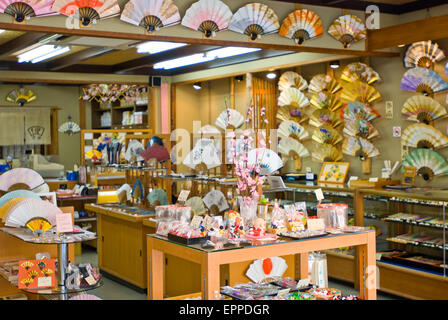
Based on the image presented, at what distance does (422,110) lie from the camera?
6.37 meters

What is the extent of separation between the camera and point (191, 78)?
10.3m

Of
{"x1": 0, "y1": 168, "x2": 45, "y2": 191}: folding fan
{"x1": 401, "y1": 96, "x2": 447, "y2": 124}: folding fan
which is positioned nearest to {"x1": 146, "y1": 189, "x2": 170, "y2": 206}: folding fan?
{"x1": 0, "y1": 168, "x2": 45, "y2": 191}: folding fan

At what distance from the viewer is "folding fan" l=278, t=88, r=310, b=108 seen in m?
8.01

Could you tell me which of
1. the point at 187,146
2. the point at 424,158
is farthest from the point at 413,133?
the point at 187,146

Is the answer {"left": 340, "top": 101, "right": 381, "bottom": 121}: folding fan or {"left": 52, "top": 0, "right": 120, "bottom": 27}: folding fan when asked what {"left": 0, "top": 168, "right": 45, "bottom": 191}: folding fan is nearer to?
{"left": 52, "top": 0, "right": 120, "bottom": 27}: folding fan

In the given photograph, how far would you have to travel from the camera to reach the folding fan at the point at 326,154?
7.57m

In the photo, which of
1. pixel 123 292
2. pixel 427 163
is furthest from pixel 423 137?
pixel 123 292

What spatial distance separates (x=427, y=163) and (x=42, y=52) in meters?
5.38

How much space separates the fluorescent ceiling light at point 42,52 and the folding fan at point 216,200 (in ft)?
10.9

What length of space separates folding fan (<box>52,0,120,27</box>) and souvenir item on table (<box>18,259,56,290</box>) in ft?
5.99

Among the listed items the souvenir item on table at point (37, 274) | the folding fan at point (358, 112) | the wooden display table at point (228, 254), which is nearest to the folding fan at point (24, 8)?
the souvenir item on table at point (37, 274)

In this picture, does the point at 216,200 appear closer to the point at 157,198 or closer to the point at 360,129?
the point at 157,198

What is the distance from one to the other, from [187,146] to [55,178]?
104 inches

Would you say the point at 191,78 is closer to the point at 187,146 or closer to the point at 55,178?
the point at 187,146
